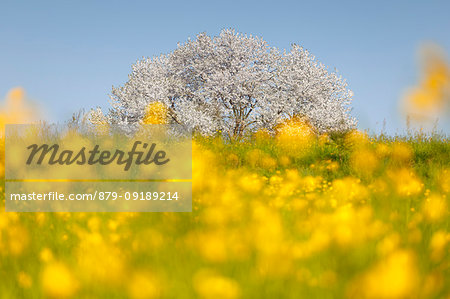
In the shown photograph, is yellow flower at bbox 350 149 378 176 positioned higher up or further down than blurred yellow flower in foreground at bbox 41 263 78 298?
higher up

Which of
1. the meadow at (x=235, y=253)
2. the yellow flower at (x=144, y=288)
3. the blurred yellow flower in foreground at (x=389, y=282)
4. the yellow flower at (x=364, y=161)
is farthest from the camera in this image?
the yellow flower at (x=364, y=161)

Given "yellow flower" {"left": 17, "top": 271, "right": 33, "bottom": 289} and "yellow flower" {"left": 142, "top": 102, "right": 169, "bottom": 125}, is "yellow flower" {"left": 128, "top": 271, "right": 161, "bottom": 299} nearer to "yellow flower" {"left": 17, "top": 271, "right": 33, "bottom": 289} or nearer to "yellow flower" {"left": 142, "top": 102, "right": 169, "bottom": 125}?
"yellow flower" {"left": 17, "top": 271, "right": 33, "bottom": 289}

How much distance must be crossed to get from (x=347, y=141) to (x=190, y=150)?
179 inches

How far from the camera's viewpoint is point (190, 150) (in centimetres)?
1060

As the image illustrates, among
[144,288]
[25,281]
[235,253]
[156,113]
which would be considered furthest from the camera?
[156,113]

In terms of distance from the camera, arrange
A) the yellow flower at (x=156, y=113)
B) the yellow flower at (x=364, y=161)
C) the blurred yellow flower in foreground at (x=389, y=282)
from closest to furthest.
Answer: the blurred yellow flower in foreground at (x=389, y=282)
the yellow flower at (x=364, y=161)
the yellow flower at (x=156, y=113)

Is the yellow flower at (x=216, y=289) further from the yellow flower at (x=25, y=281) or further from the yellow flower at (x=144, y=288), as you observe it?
the yellow flower at (x=25, y=281)

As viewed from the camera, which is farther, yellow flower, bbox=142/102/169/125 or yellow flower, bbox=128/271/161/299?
yellow flower, bbox=142/102/169/125

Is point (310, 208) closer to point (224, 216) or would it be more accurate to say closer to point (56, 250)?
point (224, 216)

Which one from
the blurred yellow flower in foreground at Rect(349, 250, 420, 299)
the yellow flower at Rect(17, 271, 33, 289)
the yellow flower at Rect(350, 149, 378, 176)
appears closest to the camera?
the blurred yellow flower in foreground at Rect(349, 250, 420, 299)

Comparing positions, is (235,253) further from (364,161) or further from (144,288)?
(364,161)

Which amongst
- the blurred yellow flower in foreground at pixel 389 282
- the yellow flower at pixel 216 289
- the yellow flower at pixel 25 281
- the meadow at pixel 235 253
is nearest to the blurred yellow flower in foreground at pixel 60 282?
the meadow at pixel 235 253

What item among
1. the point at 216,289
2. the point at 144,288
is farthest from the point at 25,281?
the point at 216,289

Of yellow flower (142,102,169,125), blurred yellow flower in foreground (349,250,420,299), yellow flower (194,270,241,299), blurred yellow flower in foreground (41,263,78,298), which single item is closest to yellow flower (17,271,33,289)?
blurred yellow flower in foreground (41,263,78,298)
